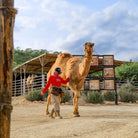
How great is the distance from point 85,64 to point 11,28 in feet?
15.8

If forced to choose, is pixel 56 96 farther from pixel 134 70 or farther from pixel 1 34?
pixel 134 70

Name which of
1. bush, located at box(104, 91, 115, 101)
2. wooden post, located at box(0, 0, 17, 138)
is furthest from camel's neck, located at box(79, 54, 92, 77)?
bush, located at box(104, 91, 115, 101)

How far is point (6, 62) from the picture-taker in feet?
8.82

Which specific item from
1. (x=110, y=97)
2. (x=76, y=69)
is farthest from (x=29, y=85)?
(x=76, y=69)

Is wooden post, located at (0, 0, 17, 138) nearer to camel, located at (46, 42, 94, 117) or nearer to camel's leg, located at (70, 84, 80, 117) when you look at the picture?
camel, located at (46, 42, 94, 117)

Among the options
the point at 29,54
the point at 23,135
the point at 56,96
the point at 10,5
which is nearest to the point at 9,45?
the point at 10,5

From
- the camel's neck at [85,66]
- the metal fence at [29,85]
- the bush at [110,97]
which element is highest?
the camel's neck at [85,66]

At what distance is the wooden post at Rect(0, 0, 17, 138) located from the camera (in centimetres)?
261

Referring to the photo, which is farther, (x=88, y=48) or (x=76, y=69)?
(x=76, y=69)

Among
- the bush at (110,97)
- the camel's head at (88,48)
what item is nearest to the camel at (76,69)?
the camel's head at (88,48)

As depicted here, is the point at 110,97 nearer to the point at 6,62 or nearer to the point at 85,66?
the point at 85,66

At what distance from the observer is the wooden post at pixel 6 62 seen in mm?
2613

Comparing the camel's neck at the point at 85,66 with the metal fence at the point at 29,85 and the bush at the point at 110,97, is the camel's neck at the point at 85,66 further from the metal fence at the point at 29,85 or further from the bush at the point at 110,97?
the bush at the point at 110,97

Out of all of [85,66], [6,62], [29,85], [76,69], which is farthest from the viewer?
[29,85]
